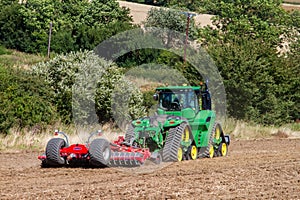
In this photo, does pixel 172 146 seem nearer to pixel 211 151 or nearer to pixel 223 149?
pixel 211 151

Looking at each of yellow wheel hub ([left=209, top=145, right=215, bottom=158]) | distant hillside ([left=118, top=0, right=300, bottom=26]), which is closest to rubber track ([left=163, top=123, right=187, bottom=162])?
yellow wheel hub ([left=209, top=145, right=215, bottom=158])

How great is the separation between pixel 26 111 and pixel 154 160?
11147mm

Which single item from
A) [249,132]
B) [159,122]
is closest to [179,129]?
[159,122]

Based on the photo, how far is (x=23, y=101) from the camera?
85.0 feet

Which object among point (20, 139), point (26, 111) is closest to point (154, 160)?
point (20, 139)

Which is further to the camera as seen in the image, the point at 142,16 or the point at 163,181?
the point at 142,16

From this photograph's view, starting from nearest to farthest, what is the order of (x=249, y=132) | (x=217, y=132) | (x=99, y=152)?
(x=99, y=152), (x=217, y=132), (x=249, y=132)

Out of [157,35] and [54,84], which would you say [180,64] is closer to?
[54,84]

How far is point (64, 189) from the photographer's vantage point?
11.7m

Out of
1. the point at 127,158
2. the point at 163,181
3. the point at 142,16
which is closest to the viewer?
the point at 163,181

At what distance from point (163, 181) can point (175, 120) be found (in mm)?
3944

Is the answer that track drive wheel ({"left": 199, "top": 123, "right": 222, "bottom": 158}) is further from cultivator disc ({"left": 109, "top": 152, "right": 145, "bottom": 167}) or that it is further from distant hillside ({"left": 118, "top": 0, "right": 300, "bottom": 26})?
distant hillside ({"left": 118, "top": 0, "right": 300, "bottom": 26})

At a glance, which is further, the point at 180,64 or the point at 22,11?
the point at 22,11

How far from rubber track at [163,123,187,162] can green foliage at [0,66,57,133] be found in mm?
9580
